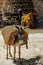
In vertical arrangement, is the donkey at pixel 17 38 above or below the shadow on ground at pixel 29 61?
above

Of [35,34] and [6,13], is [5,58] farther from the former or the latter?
[6,13]

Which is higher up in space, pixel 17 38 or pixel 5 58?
pixel 17 38

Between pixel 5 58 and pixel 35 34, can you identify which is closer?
pixel 5 58

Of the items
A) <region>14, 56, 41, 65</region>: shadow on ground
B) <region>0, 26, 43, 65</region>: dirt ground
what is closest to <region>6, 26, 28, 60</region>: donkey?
<region>0, 26, 43, 65</region>: dirt ground

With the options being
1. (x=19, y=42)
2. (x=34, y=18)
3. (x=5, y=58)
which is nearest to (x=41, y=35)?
(x=34, y=18)

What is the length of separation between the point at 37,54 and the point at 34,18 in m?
4.23

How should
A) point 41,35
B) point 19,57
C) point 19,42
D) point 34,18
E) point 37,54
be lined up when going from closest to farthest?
point 19,42 → point 19,57 → point 37,54 → point 41,35 → point 34,18

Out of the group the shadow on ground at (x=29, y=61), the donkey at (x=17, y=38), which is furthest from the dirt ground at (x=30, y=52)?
the donkey at (x=17, y=38)

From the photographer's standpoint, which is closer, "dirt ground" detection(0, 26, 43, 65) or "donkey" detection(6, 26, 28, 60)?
"donkey" detection(6, 26, 28, 60)

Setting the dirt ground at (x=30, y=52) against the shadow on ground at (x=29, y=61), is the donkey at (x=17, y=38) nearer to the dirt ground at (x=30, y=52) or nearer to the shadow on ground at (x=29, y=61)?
the dirt ground at (x=30, y=52)

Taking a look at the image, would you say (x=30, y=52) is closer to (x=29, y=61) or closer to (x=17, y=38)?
(x=29, y=61)

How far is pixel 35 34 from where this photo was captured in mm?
10203

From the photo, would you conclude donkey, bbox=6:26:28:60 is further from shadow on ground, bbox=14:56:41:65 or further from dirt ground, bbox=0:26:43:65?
shadow on ground, bbox=14:56:41:65

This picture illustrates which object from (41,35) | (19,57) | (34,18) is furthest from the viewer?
(34,18)
